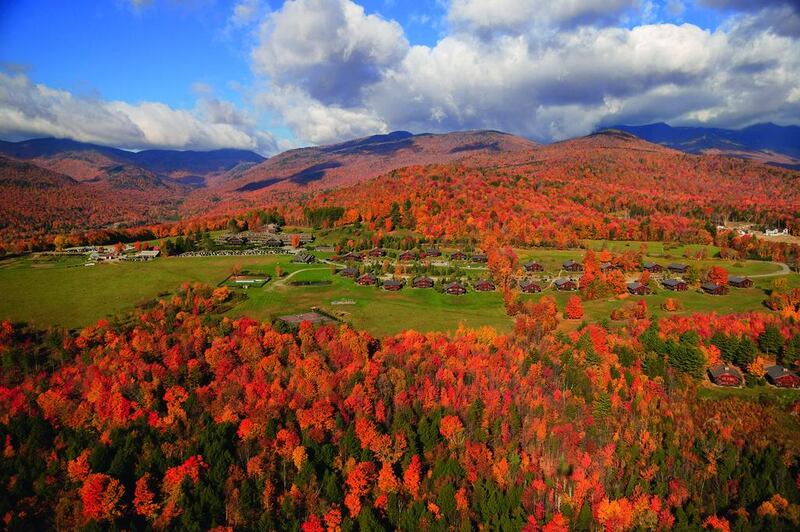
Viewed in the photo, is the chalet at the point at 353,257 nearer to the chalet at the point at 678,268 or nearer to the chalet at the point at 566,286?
the chalet at the point at 566,286

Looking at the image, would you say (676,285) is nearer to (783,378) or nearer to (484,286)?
(783,378)

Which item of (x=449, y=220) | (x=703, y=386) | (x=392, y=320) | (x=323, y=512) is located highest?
(x=449, y=220)

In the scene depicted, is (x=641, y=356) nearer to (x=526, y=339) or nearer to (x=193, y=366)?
(x=526, y=339)

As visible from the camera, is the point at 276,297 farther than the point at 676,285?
No

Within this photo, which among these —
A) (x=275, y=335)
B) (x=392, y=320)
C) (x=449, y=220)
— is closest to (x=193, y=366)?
(x=275, y=335)

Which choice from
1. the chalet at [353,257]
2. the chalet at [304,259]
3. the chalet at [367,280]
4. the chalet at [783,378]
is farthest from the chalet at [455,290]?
the chalet at [783,378]

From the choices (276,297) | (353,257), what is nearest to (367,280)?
(276,297)
